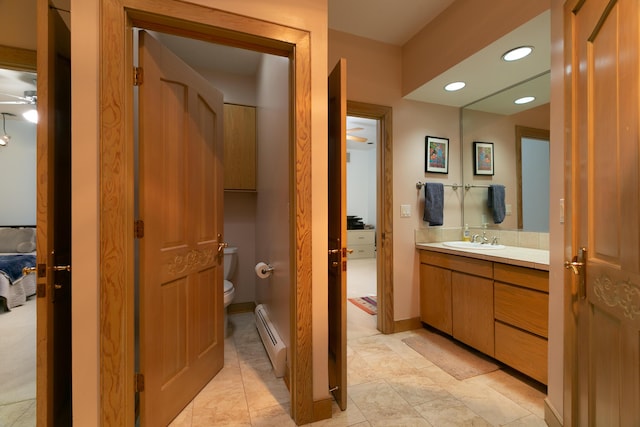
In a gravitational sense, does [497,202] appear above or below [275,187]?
below

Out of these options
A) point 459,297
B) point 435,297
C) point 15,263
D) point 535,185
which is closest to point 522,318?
point 459,297

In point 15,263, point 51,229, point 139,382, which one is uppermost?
point 51,229

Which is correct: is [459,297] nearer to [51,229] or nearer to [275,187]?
[275,187]

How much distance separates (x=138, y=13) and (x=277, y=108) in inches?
38.7

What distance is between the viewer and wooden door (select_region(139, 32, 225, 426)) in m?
1.26

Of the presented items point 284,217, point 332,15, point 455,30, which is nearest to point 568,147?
point 455,30

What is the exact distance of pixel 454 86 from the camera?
2.33 meters

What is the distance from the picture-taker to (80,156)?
104 cm

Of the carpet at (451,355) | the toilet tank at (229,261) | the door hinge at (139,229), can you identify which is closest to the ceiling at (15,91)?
the door hinge at (139,229)

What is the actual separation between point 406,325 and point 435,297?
414 millimetres

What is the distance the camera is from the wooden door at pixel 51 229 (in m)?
0.99

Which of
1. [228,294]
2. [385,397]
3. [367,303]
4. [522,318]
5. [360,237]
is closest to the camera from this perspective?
[385,397]

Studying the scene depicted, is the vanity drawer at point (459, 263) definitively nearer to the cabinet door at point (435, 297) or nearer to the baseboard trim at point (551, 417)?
the cabinet door at point (435, 297)

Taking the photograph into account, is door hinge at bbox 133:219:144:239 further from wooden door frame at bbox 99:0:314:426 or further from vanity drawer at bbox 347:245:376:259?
vanity drawer at bbox 347:245:376:259
